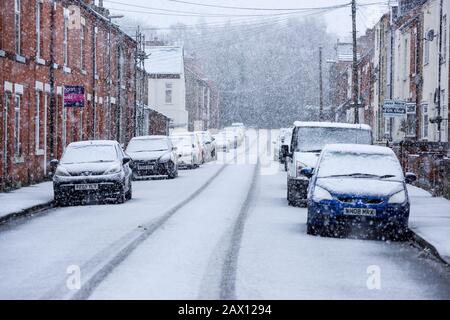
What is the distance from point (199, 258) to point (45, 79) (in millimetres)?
21431

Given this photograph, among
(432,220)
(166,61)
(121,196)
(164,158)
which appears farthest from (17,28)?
(166,61)

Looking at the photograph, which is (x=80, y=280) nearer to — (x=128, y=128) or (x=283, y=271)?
(x=283, y=271)

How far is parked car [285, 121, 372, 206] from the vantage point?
2069cm

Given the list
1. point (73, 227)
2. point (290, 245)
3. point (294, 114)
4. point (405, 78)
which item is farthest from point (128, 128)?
point (294, 114)

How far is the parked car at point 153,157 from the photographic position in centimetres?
3369

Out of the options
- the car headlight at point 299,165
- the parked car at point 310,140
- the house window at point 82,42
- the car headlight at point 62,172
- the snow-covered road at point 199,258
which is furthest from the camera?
the house window at point 82,42

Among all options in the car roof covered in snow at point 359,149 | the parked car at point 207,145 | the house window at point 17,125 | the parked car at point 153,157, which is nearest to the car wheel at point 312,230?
the car roof covered in snow at point 359,149

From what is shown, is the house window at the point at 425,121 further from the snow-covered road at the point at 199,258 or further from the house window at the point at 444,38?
the snow-covered road at the point at 199,258

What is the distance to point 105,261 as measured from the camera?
1159 centimetres

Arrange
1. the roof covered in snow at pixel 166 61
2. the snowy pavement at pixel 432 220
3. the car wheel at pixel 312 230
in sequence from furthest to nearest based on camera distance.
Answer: the roof covered in snow at pixel 166 61 → the car wheel at pixel 312 230 → the snowy pavement at pixel 432 220

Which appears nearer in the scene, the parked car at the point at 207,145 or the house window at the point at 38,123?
the house window at the point at 38,123

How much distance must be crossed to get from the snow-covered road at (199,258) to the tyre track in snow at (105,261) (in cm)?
1

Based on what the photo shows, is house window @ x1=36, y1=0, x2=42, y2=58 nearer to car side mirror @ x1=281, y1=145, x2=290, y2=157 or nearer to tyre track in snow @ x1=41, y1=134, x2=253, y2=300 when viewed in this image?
car side mirror @ x1=281, y1=145, x2=290, y2=157

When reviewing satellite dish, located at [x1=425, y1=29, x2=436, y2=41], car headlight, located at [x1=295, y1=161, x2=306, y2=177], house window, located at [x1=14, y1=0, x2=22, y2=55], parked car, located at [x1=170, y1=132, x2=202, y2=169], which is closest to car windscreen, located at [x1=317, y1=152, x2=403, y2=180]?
car headlight, located at [x1=295, y1=161, x2=306, y2=177]
